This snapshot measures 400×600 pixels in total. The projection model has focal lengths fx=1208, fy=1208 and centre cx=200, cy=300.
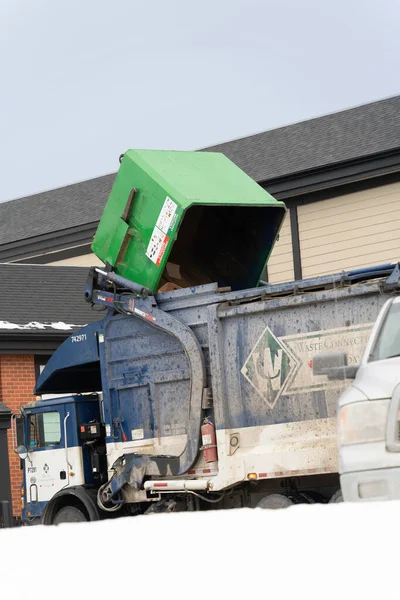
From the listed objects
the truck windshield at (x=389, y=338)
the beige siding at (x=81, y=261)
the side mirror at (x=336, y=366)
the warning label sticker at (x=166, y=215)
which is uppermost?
the beige siding at (x=81, y=261)

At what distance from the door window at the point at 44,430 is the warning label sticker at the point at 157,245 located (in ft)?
9.21

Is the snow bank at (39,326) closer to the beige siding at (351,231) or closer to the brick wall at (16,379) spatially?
the brick wall at (16,379)

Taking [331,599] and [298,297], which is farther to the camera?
[298,297]

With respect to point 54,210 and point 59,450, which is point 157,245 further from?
point 54,210

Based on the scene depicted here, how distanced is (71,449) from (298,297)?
14.1ft

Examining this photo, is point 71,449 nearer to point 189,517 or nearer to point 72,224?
point 189,517

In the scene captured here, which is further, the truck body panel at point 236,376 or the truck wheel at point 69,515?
the truck wheel at point 69,515

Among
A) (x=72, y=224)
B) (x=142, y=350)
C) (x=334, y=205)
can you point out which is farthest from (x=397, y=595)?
(x=72, y=224)

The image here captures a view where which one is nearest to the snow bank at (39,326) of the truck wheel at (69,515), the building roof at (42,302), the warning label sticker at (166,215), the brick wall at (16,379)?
the building roof at (42,302)

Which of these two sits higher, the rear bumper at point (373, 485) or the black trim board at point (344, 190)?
the black trim board at point (344, 190)

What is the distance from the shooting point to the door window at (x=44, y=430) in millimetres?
15609

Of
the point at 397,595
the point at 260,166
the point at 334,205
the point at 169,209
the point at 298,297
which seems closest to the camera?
the point at 397,595

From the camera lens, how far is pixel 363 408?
24.9ft

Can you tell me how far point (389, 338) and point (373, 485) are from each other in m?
1.55
